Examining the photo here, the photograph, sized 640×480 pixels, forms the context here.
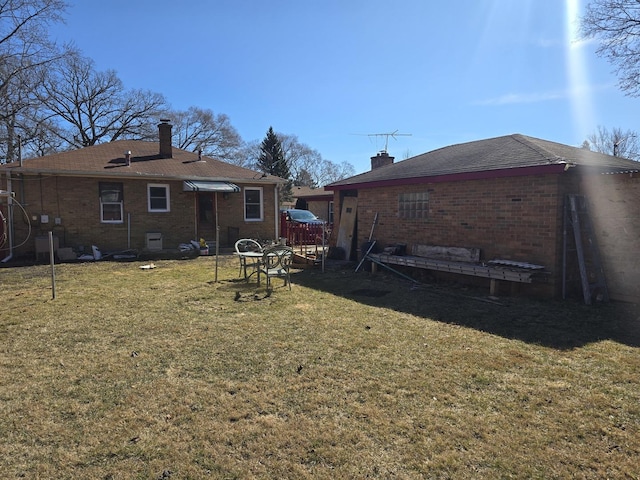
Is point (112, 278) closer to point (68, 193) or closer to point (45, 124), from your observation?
point (68, 193)

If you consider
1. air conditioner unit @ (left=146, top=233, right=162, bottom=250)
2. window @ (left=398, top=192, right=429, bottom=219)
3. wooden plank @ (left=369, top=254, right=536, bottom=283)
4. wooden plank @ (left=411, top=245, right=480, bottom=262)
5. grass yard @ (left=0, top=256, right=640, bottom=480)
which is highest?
window @ (left=398, top=192, right=429, bottom=219)

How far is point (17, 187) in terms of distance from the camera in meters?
12.1

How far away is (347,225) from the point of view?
12.1 m

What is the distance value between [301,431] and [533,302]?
218 inches

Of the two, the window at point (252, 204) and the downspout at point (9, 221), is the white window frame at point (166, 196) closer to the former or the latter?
the window at point (252, 204)

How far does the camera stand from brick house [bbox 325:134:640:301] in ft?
22.2

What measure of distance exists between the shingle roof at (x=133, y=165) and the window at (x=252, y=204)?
0.61 m

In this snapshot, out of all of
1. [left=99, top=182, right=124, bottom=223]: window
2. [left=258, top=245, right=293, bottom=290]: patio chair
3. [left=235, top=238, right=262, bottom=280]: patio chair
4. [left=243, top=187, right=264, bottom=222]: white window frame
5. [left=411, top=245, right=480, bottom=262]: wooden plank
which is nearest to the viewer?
[left=258, top=245, right=293, bottom=290]: patio chair

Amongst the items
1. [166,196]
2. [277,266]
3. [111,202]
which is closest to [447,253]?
[277,266]

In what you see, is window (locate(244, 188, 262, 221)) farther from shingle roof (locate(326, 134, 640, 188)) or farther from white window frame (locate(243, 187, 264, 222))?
shingle roof (locate(326, 134, 640, 188))

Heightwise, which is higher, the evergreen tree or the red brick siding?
the evergreen tree

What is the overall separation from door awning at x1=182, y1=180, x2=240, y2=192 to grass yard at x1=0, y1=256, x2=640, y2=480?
25.6 feet

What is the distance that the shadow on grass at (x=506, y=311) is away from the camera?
5.09 meters

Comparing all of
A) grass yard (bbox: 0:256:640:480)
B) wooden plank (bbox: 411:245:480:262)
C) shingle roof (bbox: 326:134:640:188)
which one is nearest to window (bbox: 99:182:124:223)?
grass yard (bbox: 0:256:640:480)
